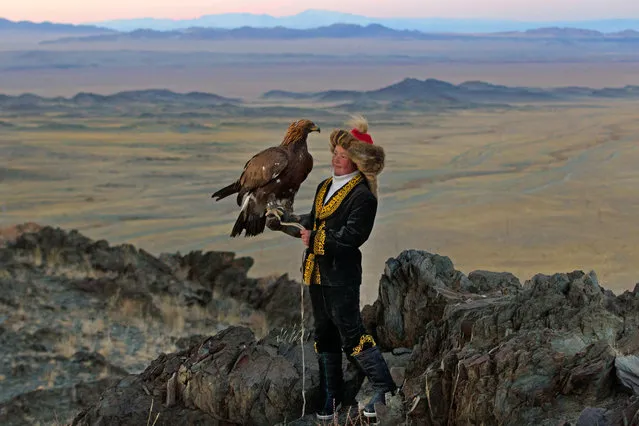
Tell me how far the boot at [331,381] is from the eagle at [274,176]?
3.36 feet

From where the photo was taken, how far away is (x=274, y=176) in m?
6.63

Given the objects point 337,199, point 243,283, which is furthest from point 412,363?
point 243,283

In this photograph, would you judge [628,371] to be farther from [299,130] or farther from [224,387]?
[224,387]

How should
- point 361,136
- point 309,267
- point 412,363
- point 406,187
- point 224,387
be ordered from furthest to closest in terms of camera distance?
point 406,187 < point 224,387 < point 412,363 < point 309,267 < point 361,136

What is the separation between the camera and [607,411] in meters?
5.03

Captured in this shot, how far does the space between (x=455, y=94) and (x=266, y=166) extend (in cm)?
7434

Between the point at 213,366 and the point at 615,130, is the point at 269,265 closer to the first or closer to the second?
the point at 213,366

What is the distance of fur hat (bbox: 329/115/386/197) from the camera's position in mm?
6387

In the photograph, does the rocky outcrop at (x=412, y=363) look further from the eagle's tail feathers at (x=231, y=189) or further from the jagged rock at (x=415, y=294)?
the eagle's tail feathers at (x=231, y=189)

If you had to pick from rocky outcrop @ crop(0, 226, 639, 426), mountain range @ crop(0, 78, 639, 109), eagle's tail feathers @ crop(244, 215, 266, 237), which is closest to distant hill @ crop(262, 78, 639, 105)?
mountain range @ crop(0, 78, 639, 109)

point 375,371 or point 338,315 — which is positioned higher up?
point 338,315

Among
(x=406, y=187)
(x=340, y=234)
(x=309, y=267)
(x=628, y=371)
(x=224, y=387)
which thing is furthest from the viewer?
(x=406, y=187)

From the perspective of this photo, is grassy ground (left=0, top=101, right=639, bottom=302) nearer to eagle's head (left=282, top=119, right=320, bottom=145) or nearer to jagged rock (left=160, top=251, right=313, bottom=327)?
jagged rock (left=160, top=251, right=313, bottom=327)

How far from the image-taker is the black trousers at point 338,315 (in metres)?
6.54
